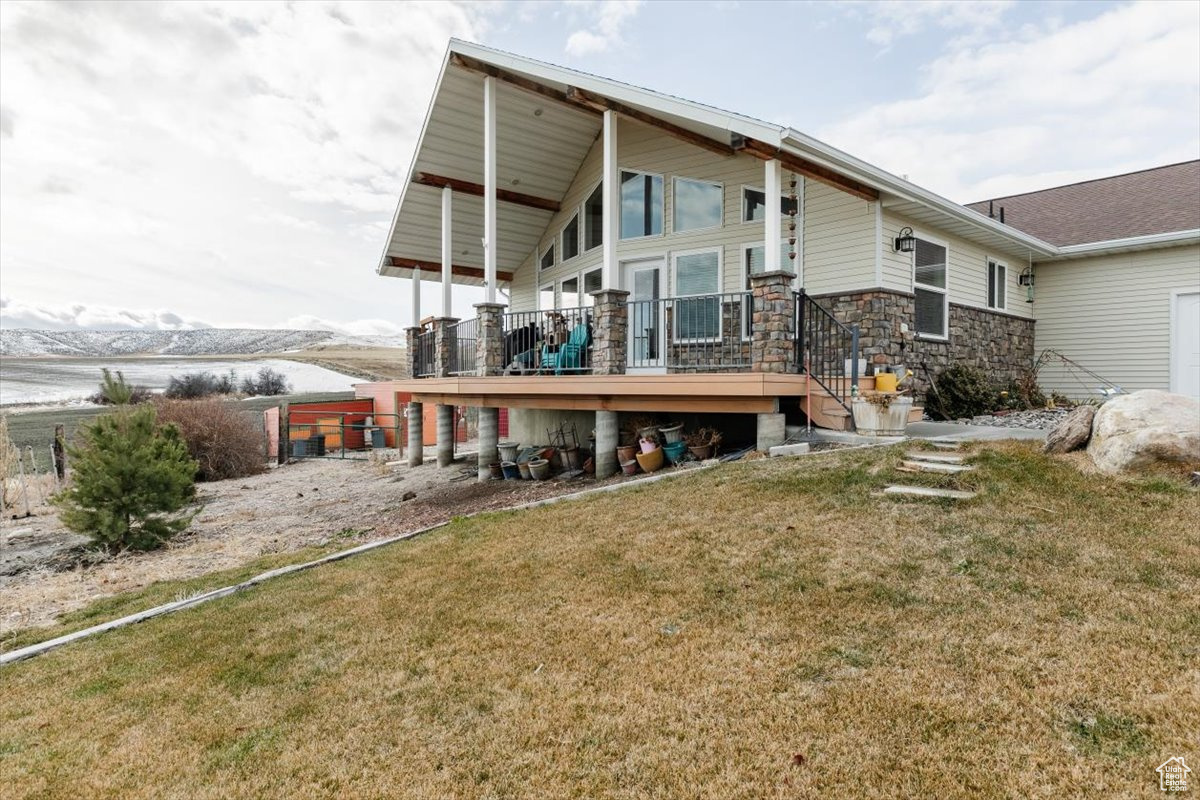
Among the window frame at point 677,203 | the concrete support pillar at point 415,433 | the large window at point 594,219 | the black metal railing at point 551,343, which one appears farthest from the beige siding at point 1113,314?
the concrete support pillar at point 415,433

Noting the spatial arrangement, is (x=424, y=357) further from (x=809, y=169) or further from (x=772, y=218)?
(x=809, y=169)

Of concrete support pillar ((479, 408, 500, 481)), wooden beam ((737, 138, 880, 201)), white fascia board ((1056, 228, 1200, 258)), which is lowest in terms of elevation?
concrete support pillar ((479, 408, 500, 481))

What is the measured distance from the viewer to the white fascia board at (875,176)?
7.20 meters

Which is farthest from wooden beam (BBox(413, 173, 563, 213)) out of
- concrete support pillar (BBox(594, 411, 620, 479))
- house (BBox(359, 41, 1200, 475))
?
concrete support pillar (BBox(594, 411, 620, 479))

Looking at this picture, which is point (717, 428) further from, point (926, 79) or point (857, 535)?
point (926, 79)

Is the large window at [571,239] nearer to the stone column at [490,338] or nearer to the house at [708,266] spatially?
the house at [708,266]

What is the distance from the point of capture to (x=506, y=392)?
938 cm

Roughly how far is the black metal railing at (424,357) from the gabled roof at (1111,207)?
12.9m

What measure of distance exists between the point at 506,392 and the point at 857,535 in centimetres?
615

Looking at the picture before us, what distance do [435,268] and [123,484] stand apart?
8510 millimetres

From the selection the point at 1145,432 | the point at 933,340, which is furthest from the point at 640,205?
the point at 1145,432

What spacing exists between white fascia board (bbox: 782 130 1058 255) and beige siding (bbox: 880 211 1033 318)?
0.47 m

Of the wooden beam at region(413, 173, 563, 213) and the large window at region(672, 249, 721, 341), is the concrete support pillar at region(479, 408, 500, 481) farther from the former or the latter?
the wooden beam at region(413, 173, 563, 213)

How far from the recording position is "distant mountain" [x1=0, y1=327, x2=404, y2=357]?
3378 cm
